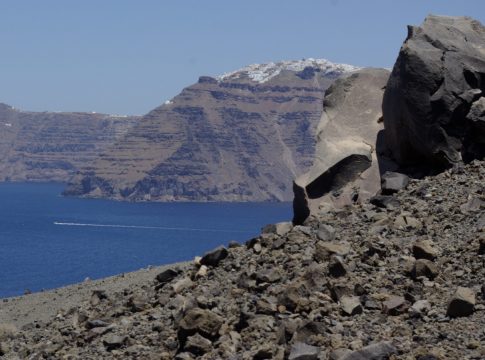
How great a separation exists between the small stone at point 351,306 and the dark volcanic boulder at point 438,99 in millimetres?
7632

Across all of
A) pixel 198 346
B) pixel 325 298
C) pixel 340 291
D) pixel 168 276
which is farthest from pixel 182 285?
pixel 340 291

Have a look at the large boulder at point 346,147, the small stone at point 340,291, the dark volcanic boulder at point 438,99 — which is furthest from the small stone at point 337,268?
the large boulder at point 346,147

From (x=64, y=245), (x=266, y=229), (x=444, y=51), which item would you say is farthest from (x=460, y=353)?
(x=64, y=245)

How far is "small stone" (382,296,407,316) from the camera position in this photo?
14070mm

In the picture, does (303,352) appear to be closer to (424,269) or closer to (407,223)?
(424,269)

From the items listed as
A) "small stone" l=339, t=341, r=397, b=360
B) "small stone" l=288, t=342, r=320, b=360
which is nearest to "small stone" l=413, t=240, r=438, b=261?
"small stone" l=288, t=342, r=320, b=360

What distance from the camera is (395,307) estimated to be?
14.1m

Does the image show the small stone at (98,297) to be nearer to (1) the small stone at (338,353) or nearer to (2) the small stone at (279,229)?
(2) the small stone at (279,229)

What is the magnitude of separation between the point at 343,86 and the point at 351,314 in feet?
42.8

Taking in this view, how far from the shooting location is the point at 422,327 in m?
13.3

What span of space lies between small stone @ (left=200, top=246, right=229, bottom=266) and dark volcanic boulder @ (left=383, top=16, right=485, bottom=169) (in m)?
5.42

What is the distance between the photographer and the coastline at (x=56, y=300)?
78.2 feet

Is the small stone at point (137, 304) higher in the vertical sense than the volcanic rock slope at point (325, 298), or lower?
lower

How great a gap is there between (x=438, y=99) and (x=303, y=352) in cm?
984
